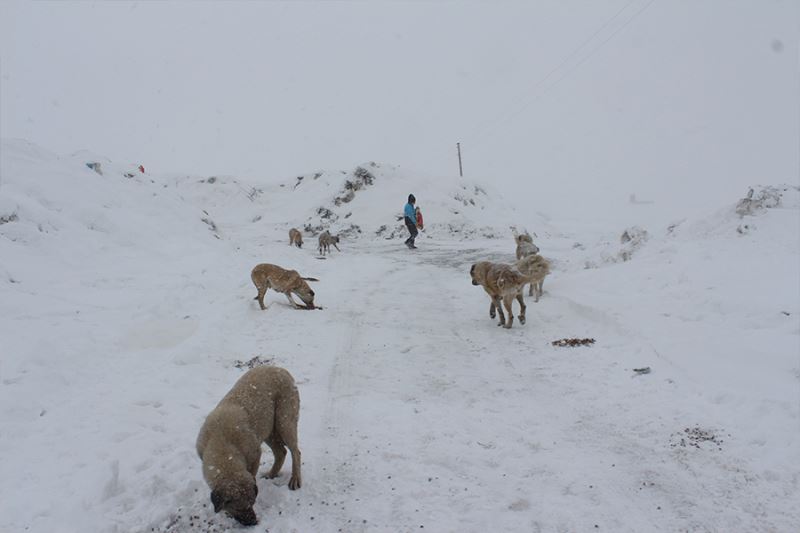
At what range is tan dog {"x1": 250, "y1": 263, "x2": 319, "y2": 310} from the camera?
423 inches

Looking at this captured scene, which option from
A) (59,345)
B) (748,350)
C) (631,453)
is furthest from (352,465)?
(748,350)

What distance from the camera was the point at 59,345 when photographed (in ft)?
22.1

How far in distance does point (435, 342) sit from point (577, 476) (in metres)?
4.23

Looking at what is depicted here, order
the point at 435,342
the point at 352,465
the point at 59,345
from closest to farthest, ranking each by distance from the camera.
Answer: the point at 352,465 → the point at 59,345 → the point at 435,342

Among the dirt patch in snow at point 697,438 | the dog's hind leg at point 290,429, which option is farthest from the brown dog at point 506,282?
the dog's hind leg at point 290,429

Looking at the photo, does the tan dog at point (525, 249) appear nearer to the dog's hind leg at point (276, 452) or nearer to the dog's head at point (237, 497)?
the dog's hind leg at point (276, 452)

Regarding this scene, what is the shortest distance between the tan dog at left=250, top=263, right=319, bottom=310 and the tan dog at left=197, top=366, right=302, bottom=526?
6457mm

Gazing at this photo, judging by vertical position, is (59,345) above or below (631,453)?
above

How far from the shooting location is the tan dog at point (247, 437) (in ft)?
11.4

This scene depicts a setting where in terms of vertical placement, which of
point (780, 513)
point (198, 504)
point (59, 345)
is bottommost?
point (780, 513)

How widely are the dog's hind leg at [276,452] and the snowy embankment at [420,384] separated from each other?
0.68ft

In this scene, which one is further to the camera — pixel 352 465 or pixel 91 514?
pixel 352 465

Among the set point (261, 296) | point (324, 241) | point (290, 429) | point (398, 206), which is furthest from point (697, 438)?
point (398, 206)

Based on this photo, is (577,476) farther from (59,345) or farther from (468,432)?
(59,345)
